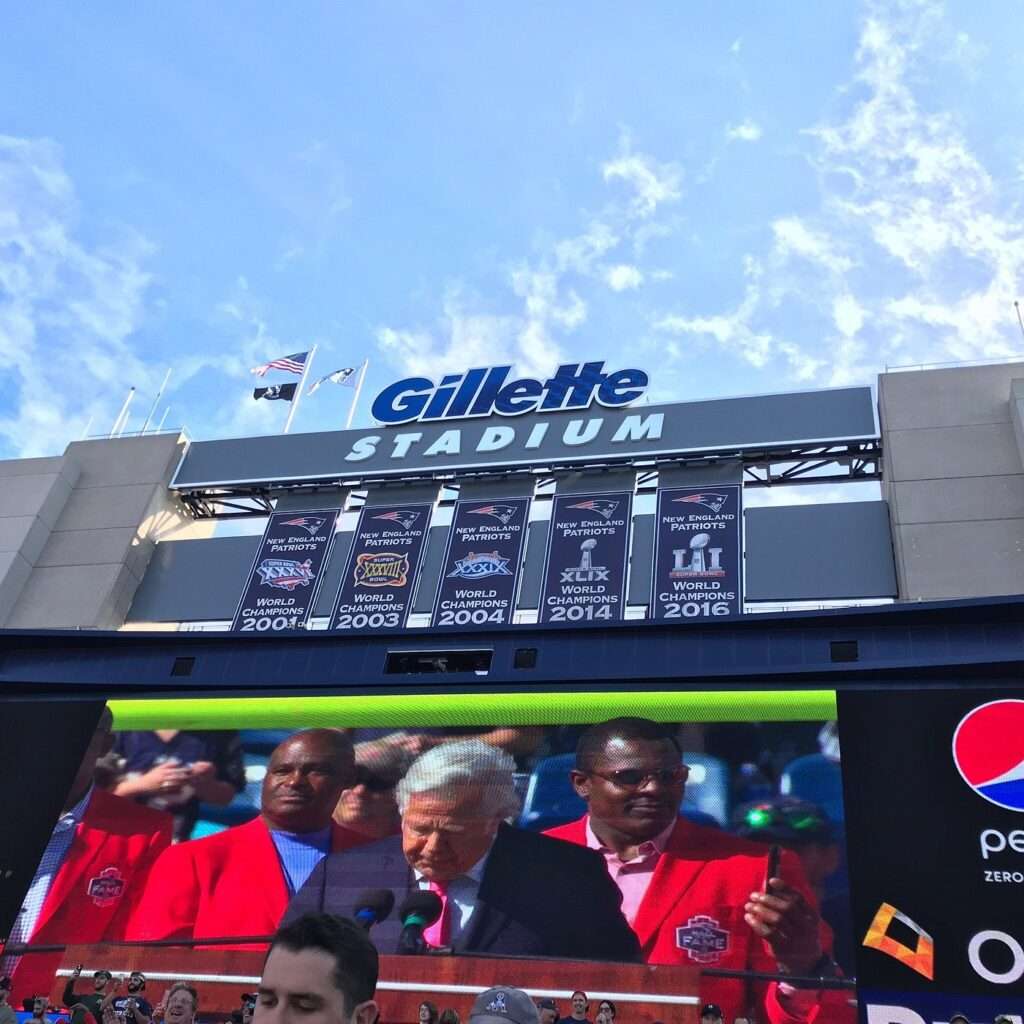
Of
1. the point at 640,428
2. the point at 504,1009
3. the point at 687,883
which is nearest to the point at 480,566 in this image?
the point at 640,428

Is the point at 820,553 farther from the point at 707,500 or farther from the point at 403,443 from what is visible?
the point at 403,443

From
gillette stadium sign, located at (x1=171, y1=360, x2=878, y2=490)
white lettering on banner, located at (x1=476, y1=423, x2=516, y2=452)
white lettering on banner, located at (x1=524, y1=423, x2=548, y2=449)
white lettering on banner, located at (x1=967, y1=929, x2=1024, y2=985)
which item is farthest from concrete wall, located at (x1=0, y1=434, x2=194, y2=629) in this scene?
white lettering on banner, located at (x1=967, y1=929, x2=1024, y2=985)

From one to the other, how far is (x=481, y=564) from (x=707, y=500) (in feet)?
19.7

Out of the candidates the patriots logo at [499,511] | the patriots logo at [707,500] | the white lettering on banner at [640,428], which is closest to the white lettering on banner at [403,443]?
the patriots logo at [499,511]

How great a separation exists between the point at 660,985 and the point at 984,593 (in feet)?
39.3

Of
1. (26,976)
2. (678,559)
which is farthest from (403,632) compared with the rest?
(26,976)

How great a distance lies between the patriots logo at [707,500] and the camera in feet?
74.5

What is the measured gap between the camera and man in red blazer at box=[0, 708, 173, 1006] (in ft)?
53.4

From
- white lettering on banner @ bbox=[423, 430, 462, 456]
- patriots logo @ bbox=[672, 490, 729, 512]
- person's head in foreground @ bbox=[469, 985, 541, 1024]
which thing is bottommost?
person's head in foreground @ bbox=[469, 985, 541, 1024]

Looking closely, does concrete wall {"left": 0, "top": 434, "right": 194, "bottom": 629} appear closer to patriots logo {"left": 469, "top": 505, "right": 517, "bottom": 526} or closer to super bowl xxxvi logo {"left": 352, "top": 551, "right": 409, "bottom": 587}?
super bowl xxxvi logo {"left": 352, "top": 551, "right": 409, "bottom": 587}

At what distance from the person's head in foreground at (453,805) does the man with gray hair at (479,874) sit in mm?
19

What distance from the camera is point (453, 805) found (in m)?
16.8

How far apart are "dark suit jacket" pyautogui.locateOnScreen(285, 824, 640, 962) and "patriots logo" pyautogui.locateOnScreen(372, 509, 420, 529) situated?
9808 mm

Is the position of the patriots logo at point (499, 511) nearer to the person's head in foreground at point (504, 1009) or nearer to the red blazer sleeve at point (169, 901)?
the red blazer sleeve at point (169, 901)
